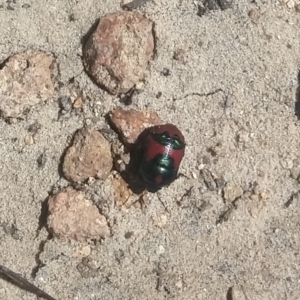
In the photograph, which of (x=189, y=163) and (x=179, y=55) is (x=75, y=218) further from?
(x=179, y=55)

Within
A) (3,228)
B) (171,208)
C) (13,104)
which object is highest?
(13,104)

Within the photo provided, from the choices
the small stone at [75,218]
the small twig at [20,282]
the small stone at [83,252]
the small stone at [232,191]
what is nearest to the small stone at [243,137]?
the small stone at [232,191]

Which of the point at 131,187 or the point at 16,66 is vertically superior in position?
the point at 16,66

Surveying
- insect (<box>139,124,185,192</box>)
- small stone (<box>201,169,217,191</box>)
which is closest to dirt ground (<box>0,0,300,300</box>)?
small stone (<box>201,169,217,191</box>)

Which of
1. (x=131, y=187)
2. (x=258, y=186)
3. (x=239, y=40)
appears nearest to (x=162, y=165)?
(x=131, y=187)

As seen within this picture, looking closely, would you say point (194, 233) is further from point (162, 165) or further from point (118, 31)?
point (118, 31)

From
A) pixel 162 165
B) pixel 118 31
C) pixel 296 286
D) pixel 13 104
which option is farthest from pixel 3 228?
pixel 296 286

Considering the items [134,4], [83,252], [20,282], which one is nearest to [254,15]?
[134,4]
